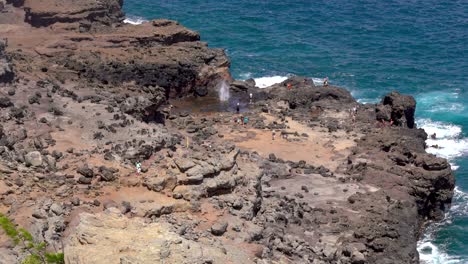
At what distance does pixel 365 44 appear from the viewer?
88750 millimetres

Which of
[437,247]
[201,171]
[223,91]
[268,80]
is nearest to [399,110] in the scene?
[437,247]

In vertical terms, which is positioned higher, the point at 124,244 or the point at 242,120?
the point at 124,244

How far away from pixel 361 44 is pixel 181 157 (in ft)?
200

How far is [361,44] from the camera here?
88.9 m

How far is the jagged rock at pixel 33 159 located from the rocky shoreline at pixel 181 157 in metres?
0.17

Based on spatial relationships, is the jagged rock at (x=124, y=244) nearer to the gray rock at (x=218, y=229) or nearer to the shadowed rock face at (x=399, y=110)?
the gray rock at (x=218, y=229)

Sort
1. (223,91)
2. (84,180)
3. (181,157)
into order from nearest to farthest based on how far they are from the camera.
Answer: (84,180)
(181,157)
(223,91)

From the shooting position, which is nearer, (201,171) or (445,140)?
(201,171)

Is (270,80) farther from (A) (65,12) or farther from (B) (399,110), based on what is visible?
(A) (65,12)

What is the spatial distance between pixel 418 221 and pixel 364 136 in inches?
455

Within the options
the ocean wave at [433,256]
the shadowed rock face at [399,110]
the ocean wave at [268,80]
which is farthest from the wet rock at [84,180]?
the ocean wave at [268,80]

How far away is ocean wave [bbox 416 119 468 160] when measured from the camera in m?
61.2

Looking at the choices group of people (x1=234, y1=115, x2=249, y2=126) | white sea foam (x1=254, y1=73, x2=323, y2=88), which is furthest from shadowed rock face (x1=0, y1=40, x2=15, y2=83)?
white sea foam (x1=254, y1=73, x2=323, y2=88)

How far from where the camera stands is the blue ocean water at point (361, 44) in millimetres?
72812
